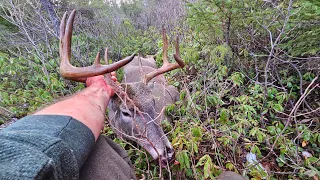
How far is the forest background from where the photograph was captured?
256 centimetres

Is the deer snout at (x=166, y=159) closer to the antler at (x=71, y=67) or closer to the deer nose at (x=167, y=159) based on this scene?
the deer nose at (x=167, y=159)

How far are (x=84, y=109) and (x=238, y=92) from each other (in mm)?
2861

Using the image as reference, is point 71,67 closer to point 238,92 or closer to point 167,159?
point 167,159

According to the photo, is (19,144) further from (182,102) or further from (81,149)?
(182,102)

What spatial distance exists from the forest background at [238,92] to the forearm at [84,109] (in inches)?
37.7

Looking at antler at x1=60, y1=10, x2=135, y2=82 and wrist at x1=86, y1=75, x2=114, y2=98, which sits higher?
antler at x1=60, y1=10, x2=135, y2=82

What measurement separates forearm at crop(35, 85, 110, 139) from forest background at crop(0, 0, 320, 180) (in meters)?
0.96

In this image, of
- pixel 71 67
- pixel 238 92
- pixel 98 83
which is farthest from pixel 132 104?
pixel 238 92

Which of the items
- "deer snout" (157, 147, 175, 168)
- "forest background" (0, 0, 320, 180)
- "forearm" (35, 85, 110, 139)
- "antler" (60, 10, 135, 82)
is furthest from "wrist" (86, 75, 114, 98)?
"deer snout" (157, 147, 175, 168)

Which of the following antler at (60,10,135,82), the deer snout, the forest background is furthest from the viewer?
the forest background

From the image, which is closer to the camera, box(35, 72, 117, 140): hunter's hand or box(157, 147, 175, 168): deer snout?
box(35, 72, 117, 140): hunter's hand

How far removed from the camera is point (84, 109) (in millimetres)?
1562

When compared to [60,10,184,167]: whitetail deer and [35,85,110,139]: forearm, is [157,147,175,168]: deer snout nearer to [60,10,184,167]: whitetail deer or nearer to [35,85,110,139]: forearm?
[60,10,184,167]: whitetail deer

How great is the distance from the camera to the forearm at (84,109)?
1.43 meters
